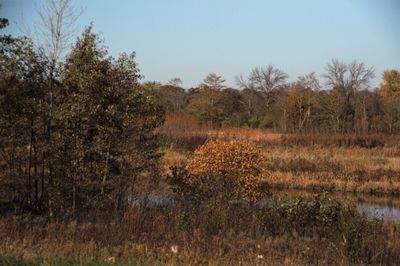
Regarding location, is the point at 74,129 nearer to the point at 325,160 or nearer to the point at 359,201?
the point at 359,201

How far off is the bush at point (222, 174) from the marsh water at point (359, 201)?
646 millimetres

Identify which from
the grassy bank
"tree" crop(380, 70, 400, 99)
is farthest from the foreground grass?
"tree" crop(380, 70, 400, 99)

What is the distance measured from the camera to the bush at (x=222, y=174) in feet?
47.2

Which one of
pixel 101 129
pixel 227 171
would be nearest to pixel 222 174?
pixel 227 171

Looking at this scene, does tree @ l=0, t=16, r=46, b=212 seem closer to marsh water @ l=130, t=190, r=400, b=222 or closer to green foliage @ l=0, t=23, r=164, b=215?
green foliage @ l=0, t=23, r=164, b=215

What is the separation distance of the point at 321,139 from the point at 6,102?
112 ft

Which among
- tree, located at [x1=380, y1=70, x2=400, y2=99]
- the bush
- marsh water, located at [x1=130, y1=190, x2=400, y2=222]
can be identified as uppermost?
tree, located at [x1=380, y1=70, x2=400, y2=99]

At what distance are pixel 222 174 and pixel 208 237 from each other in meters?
5.12

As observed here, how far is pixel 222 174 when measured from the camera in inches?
583

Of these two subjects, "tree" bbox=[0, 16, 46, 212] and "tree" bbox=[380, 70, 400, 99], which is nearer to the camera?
"tree" bbox=[0, 16, 46, 212]

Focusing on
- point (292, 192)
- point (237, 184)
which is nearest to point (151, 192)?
point (237, 184)

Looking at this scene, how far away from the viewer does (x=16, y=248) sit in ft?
26.2

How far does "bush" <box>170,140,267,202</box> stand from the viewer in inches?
567

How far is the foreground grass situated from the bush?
1.01 meters
